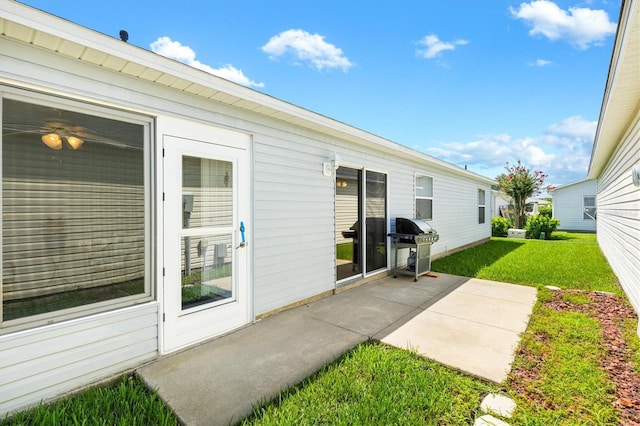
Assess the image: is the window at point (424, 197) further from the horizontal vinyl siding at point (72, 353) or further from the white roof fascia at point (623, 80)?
the horizontal vinyl siding at point (72, 353)

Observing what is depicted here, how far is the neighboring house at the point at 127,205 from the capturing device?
2064 mm

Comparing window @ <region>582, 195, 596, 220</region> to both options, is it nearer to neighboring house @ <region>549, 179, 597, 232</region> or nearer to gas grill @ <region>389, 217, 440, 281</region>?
neighboring house @ <region>549, 179, 597, 232</region>

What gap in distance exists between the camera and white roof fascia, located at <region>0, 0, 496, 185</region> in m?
1.87

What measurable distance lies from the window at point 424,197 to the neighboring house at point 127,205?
3867 mm

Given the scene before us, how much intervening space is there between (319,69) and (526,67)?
6000 millimetres

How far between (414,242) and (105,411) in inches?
193

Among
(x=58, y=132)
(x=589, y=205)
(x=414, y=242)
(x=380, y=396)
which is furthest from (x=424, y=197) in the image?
(x=589, y=205)

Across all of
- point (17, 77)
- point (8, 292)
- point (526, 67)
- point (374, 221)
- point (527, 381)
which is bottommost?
point (527, 381)

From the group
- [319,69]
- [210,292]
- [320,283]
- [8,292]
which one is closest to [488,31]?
[319,69]

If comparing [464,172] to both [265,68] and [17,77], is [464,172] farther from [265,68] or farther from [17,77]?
[17,77]

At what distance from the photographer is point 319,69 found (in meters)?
9.45

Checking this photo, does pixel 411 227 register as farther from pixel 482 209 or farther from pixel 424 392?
pixel 482 209

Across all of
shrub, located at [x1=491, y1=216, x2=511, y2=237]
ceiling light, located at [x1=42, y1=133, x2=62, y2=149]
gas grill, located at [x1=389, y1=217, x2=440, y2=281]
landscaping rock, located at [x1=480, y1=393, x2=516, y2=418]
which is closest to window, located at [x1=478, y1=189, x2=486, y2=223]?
shrub, located at [x1=491, y1=216, x2=511, y2=237]

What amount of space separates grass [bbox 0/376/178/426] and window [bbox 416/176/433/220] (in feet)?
20.7
